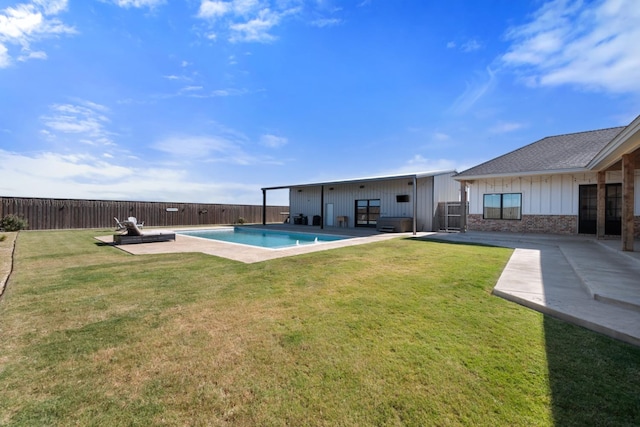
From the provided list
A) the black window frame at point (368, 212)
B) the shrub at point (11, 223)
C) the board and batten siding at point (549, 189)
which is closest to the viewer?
the board and batten siding at point (549, 189)

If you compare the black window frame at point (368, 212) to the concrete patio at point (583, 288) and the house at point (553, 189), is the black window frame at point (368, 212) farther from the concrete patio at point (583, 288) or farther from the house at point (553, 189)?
the concrete patio at point (583, 288)

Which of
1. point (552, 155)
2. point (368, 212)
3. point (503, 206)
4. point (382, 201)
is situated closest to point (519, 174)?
point (503, 206)

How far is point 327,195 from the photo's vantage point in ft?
66.9

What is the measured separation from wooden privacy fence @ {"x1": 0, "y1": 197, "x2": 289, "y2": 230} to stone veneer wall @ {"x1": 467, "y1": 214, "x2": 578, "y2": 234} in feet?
57.1

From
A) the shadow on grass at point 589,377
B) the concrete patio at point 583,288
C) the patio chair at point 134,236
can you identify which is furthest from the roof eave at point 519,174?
the patio chair at point 134,236

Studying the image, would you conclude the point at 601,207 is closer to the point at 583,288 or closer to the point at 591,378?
the point at 583,288

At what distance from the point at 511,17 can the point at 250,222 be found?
2154 centimetres

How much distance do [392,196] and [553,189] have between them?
24.7 feet

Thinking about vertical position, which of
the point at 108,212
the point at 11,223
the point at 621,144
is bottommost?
the point at 11,223

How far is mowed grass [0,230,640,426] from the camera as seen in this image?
5.68 feet

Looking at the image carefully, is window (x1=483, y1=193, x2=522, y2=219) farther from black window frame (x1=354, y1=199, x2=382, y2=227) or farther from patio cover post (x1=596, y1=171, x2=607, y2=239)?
black window frame (x1=354, y1=199, x2=382, y2=227)

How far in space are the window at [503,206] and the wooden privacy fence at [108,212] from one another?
1782 cm

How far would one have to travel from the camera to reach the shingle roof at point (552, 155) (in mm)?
11477

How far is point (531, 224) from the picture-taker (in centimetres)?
1254
